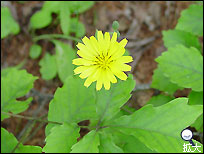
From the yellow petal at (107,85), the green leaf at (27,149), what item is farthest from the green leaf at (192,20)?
the green leaf at (27,149)

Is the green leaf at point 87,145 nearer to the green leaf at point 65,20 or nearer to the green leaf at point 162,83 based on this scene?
the green leaf at point 162,83

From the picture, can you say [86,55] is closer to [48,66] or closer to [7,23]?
[48,66]

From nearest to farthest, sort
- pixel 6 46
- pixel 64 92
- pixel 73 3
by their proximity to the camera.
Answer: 1. pixel 64 92
2. pixel 73 3
3. pixel 6 46

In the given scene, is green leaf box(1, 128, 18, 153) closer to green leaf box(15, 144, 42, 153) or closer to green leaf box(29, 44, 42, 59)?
green leaf box(15, 144, 42, 153)

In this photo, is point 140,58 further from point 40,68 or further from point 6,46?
point 6,46

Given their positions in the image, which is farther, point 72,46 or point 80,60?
point 72,46

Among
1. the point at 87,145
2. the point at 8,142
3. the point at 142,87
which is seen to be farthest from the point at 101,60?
the point at 142,87

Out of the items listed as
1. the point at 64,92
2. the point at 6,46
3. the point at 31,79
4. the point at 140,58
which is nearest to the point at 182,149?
the point at 64,92
